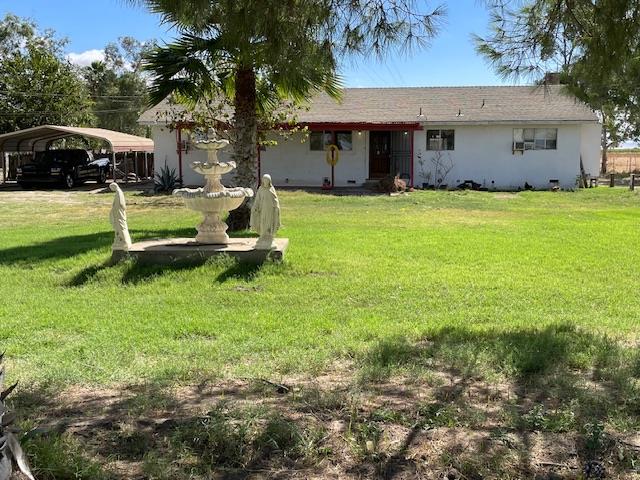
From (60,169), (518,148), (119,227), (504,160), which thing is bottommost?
(119,227)

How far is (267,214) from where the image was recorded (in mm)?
9453

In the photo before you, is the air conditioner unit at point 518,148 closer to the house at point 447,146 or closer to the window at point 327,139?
the house at point 447,146

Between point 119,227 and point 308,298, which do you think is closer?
point 308,298

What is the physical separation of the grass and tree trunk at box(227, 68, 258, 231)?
1.93m

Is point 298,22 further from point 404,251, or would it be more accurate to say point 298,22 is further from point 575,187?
point 575,187

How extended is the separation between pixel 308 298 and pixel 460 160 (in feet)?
65.0

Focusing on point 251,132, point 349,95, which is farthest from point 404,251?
point 349,95

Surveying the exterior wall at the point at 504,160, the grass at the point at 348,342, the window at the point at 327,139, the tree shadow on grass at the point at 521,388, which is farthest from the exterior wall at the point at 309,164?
the tree shadow on grass at the point at 521,388

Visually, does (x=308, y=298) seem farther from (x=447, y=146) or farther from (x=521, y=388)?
(x=447, y=146)

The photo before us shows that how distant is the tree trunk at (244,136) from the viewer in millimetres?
12938

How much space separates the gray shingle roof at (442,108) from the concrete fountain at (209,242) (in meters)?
15.2

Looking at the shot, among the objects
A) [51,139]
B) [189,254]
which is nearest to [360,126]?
[51,139]

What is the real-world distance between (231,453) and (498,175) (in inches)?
955

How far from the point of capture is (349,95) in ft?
96.6
